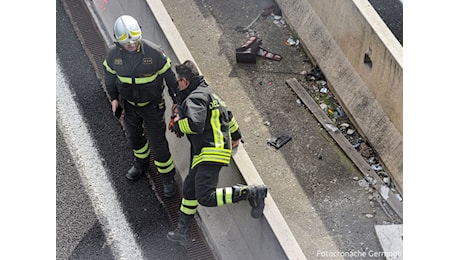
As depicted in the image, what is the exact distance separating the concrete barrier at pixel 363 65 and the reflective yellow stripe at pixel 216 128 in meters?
2.48

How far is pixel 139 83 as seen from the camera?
6699mm

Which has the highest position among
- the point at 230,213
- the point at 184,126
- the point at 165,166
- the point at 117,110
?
the point at 184,126

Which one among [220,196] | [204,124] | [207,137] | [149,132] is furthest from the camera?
[149,132]

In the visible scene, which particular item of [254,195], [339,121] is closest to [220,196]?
[254,195]

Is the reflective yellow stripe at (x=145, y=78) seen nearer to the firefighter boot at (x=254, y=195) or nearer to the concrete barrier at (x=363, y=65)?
the firefighter boot at (x=254, y=195)

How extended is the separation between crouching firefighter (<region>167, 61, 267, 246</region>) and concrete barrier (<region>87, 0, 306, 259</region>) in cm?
16

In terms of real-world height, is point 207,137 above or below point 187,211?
above

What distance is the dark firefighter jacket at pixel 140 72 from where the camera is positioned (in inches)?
261

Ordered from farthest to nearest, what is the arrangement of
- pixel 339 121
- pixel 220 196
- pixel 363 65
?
pixel 339 121, pixel 363 65, pixel 220 196

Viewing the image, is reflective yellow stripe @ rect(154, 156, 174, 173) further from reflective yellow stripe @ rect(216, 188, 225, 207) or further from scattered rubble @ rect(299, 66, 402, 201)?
scattered rubble @ rect(299, 66, 402, 201)

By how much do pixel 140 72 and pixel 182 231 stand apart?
178cm

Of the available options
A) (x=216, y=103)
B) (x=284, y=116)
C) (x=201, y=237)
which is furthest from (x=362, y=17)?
(x=201, y=237)

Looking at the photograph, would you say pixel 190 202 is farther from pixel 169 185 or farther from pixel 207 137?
pixel 207 137

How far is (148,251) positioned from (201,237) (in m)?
0.62
